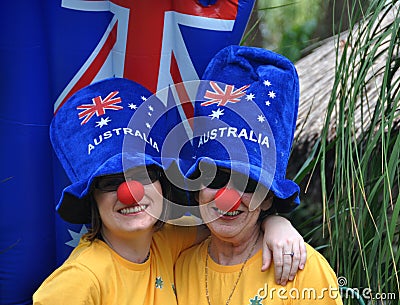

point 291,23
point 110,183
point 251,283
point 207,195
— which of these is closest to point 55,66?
point 110,183

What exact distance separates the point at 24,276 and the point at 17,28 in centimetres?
71

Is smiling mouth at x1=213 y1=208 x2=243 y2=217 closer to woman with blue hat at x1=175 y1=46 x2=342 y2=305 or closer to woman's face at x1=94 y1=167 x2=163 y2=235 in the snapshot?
woman with blue hat at x1=175 y1=46 x2=342 y2=305

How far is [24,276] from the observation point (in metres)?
2.01

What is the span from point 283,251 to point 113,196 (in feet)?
1.44

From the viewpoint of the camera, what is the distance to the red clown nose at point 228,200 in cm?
169

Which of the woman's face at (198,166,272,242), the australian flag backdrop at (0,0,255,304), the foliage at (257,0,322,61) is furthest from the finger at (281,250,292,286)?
the foliage at (257,0,322,61)

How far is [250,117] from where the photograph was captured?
175 cm

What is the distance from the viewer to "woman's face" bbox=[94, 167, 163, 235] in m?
1.71

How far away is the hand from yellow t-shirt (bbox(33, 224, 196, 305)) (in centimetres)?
28

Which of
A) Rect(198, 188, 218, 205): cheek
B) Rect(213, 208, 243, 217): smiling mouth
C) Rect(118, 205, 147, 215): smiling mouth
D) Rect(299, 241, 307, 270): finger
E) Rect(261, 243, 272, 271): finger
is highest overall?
Rect(198, 188, 218, 205): cheek

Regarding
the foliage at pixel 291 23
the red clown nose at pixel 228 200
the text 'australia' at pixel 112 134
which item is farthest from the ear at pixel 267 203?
the foliage at pixel 291 23

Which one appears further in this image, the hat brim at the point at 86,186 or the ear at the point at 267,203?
the ear at the point at 267,203

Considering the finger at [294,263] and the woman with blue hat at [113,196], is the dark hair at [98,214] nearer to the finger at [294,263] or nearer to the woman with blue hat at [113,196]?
the woman with blue hat at [113,196]

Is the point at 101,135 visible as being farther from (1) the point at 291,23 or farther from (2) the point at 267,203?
(1) the point at 291,23
